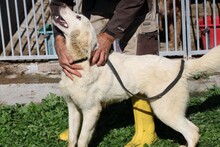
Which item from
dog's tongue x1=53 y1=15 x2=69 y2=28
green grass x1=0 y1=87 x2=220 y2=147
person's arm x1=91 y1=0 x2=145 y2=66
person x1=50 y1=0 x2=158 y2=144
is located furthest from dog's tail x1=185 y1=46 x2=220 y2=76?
dog's tongue x1=53 y1=15 x2=69 y2=28

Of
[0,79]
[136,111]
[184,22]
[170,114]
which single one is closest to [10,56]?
[0,79]

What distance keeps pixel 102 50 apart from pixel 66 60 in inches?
12.3

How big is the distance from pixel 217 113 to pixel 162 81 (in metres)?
1.34

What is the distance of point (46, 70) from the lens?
7324mm

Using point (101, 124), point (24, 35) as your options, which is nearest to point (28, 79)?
point (24, 35)

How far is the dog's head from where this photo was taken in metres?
3.91

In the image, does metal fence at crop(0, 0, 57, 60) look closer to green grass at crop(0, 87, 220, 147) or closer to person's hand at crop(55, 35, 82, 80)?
green grass at crop(0, 87, 220, 147)

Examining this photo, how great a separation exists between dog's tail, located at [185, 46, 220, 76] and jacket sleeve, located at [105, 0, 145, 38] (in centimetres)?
64

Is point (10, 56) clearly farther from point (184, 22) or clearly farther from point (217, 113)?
point (217, 113)

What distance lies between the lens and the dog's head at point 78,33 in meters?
3.91

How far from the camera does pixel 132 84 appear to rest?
4.20m

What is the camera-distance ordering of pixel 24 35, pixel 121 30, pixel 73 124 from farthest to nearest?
1. pixel 24 35
2. pixel 73 124
3. pixel 121 30

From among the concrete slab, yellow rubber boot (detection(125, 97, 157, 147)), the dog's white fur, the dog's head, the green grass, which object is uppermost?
the dog's head

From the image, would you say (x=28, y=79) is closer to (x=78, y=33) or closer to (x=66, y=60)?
(x=66, y=60)
